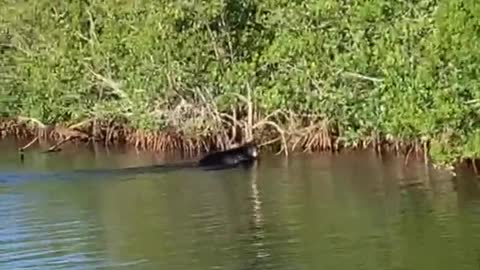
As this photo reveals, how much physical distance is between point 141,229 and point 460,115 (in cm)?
602

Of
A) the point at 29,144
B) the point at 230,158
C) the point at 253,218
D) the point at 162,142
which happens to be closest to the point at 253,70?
the point at 230,158

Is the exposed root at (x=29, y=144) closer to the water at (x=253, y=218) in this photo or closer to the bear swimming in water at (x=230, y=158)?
the water at (x=253, y=218)

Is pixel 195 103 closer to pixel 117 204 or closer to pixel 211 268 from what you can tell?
pixel 117 204

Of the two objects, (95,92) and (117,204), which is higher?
(95,92)

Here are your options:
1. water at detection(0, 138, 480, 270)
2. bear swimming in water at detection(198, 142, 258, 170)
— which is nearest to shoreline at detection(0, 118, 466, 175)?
water at detection(0, 138, 480, 270)

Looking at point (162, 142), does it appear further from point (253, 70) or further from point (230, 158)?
point (253, 70)

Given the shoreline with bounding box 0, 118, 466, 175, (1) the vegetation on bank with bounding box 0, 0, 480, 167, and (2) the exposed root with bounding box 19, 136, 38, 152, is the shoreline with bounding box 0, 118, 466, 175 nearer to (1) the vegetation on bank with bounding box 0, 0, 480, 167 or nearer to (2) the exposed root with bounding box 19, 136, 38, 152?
(2) the exposed root with bounding box 19, 136, 38, 152

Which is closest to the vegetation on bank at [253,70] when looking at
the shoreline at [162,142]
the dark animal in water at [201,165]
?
the shoreline at [162,142]

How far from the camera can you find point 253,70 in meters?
32.6

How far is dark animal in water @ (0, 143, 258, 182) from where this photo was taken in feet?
103

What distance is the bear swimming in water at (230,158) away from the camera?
32.2 metres

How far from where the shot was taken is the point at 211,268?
63.3 ft

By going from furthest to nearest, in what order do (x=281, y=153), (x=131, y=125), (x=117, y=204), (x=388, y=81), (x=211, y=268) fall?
(x=131, y=125)
(x=281, y=153)
(x=117, y=204)
(x=388, y=81)
(x=211, y=268)

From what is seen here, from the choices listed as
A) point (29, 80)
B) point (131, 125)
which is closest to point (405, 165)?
point (131, 125)
